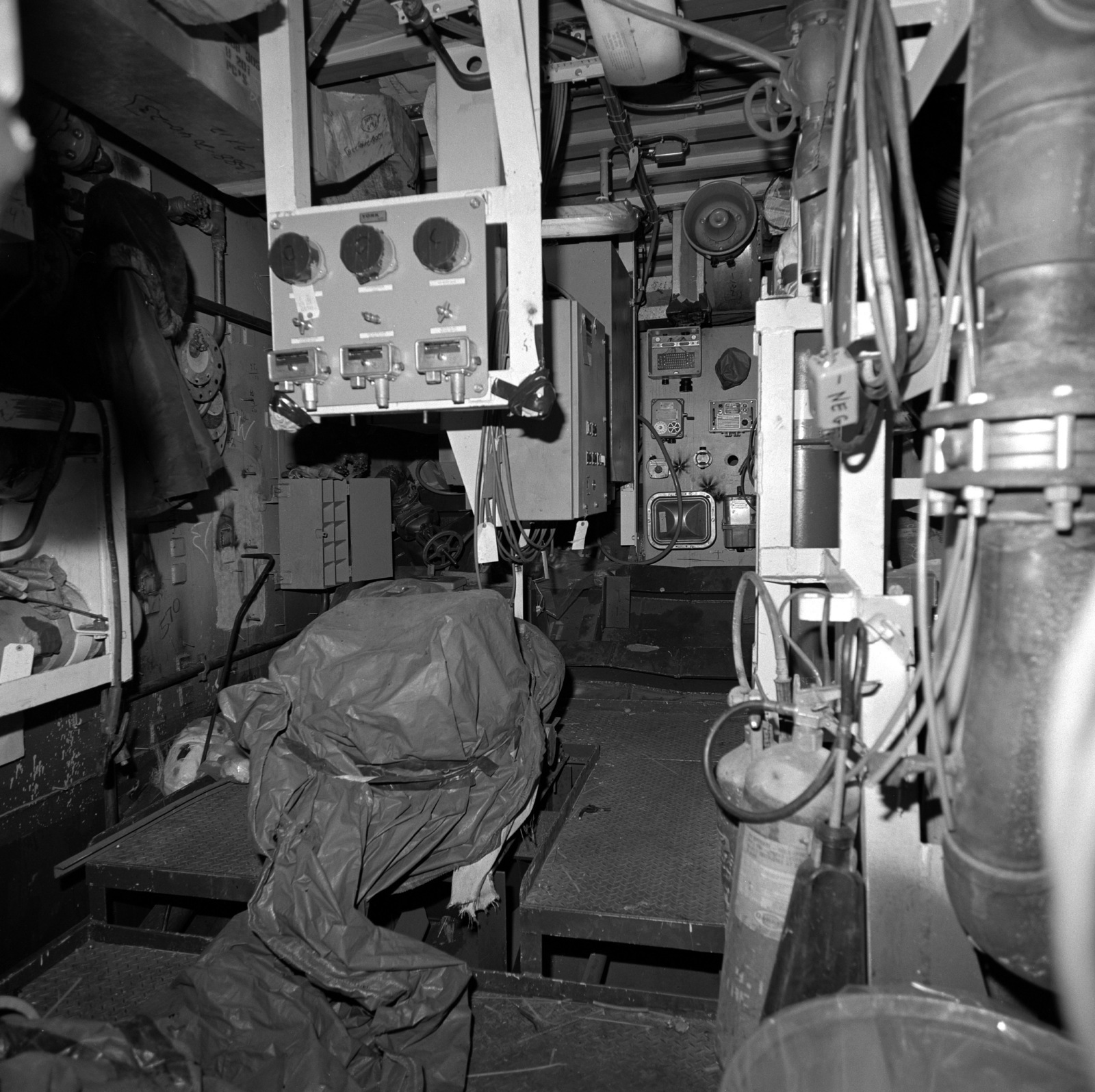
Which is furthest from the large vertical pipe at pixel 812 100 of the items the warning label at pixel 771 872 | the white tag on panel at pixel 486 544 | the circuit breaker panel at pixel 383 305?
the white tag on panel at pixel 486 544

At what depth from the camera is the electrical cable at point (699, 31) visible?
168 centimetres

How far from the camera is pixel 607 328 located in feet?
11.7

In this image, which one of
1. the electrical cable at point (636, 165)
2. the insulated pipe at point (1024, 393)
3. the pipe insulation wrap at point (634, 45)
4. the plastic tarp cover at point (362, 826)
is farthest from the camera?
the electrical cable at point (636, 165)

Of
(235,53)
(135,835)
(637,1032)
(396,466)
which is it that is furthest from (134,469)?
(637,1032)

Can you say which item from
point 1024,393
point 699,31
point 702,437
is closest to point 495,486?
point 699,31

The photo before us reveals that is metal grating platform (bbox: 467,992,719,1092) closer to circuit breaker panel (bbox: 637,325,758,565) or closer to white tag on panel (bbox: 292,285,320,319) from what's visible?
white tag on panel (bbox: 292,285,320,319)

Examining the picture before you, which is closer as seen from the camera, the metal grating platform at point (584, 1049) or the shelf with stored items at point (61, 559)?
the metal grating platform at point (584, 1049)

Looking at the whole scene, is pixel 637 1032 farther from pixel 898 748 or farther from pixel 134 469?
pixel 134 469

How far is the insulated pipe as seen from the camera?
2.66 ft

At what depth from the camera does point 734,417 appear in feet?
15.2

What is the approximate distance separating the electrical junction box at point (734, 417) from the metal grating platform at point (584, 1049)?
3554 millimetres

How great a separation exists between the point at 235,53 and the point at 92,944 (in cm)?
300

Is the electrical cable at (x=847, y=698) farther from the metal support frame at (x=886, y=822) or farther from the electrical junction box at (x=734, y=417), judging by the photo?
the electrical junction box at (x=734, y=417)

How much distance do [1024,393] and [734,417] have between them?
3.92 metres
